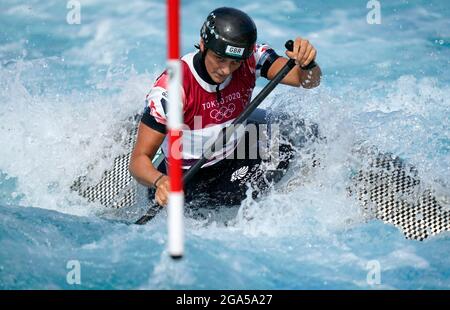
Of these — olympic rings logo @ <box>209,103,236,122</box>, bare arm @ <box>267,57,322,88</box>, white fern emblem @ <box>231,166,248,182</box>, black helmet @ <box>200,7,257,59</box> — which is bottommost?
white fern emblem @ <box>231,166,248,182</box>

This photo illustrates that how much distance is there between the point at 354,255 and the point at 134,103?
8.17 feet

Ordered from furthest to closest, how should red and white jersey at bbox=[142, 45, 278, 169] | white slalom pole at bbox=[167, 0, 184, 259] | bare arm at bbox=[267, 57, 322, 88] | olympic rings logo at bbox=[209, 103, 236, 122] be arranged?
bare arm at bbox=[267, 57, 322, 88] → olympic rings logo at bbox=[209, 103, 236, 122] → red and white jersey at bbox=[142, 45, 278, 169] → white slalom pole at bbox=[167, 0, 184, 259]

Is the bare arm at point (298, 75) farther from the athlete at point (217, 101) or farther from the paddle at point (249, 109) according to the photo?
→ the paddle at point (249, 109)

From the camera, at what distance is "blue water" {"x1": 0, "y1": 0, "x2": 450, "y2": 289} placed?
3.58 meters

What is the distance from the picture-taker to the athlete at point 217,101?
3.65 m

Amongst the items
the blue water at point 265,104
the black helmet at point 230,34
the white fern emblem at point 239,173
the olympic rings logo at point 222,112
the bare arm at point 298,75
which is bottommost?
the blue water at point 265,104

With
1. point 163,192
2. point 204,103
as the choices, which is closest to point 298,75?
point 204,103

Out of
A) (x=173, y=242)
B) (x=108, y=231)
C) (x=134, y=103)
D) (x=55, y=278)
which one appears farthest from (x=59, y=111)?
(x=173, y=242)

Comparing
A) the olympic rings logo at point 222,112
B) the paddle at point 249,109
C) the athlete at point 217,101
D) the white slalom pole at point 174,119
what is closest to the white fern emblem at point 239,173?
the athlete at point 217,101

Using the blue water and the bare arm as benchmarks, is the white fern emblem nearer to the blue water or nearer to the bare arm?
the blue water

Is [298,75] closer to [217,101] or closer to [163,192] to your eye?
[217,101]

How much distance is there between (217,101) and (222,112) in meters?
0.08

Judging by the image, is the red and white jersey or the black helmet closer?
the black helmet

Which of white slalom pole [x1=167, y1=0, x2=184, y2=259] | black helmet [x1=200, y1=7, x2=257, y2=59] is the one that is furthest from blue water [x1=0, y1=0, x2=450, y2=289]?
black helmet [x1=200, y1=7, x2=257, y2=59]
